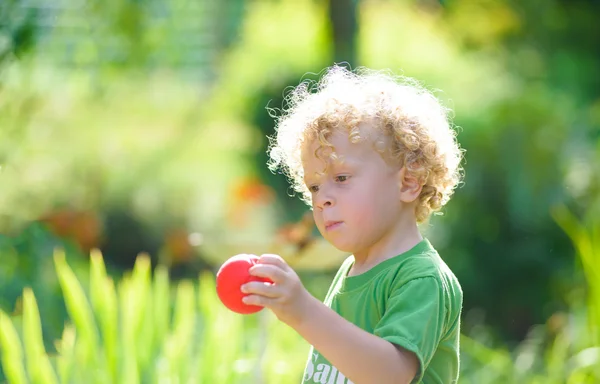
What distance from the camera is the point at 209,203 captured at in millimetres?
7305

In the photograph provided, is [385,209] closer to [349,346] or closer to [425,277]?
[425,277]

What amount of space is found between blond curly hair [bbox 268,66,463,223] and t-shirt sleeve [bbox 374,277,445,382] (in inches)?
12.1

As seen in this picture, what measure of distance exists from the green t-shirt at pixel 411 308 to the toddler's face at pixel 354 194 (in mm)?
93

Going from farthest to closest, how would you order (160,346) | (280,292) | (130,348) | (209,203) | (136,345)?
1. (209,203)
2. (160,346)
3. (136,345)
4. (130,348)
5. (280,292)

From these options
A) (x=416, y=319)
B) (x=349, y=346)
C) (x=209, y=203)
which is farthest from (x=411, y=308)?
(x=209, y=203)

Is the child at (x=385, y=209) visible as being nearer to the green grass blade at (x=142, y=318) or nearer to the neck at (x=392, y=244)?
the neck at (x=392, y=244)

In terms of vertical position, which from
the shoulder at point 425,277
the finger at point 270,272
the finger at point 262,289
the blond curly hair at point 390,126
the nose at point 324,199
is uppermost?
the blond curly hair at point 390,126

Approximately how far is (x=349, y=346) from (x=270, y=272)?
8.3 inches

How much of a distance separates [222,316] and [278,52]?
410 cm

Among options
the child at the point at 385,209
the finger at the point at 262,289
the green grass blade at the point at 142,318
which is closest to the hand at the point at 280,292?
the finger at the point at 262,289

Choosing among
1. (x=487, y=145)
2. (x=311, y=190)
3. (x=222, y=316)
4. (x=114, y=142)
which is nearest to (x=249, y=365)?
(x=222, y=316)

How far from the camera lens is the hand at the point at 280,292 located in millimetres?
1631

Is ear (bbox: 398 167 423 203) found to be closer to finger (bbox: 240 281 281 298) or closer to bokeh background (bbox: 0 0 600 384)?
finger (bbox: 240 281 281 298)

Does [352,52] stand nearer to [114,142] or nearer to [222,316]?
[114,142]
